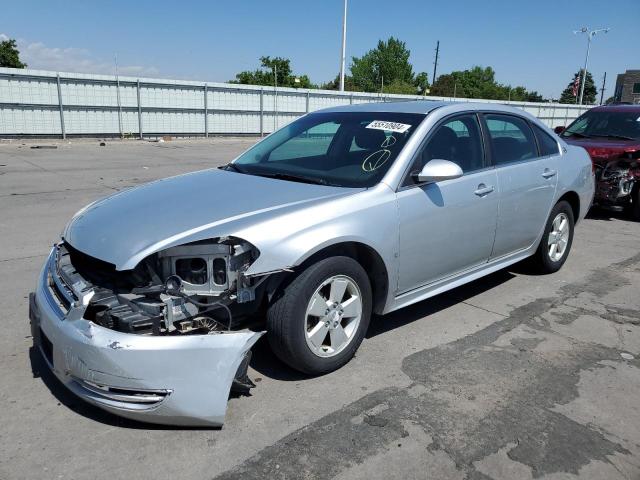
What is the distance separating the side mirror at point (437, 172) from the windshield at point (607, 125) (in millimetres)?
6430

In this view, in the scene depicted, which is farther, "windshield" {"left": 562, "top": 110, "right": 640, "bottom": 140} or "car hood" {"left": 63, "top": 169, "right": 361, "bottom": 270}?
"windshield" {"left": 562, "top": 110, "right": 640, "bottom": 140}

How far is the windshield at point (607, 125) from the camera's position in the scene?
342 inches

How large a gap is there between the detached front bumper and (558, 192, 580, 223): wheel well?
13.2ft

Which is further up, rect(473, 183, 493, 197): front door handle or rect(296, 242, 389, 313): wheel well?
rect(473, 183, 493, 197): front door handle

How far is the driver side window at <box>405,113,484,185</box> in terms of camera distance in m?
3.88

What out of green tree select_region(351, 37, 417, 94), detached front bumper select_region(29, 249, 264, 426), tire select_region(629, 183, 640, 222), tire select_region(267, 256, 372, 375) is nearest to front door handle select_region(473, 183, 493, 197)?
tire select_region(267, 256, 372, 375)

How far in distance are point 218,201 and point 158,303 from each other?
82cm

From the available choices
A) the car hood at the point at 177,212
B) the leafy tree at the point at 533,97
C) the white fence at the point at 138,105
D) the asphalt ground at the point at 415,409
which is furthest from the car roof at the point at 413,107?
→ the leafy tree at the point at 533,97

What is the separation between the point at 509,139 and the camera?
4.74 m

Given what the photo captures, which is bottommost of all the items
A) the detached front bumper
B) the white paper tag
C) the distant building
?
the detached front bumper

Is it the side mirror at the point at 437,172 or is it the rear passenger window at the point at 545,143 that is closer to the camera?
the side mirror at the point at 437,172

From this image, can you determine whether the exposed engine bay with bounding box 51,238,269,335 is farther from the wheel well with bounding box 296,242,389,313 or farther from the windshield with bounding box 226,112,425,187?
the windshield with bounding box 226,112,425,187

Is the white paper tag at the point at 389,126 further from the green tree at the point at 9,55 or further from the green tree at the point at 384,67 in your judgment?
the green tree at the point at 384,67

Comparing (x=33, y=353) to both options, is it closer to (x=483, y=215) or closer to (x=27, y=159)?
(x=483, y=215)
